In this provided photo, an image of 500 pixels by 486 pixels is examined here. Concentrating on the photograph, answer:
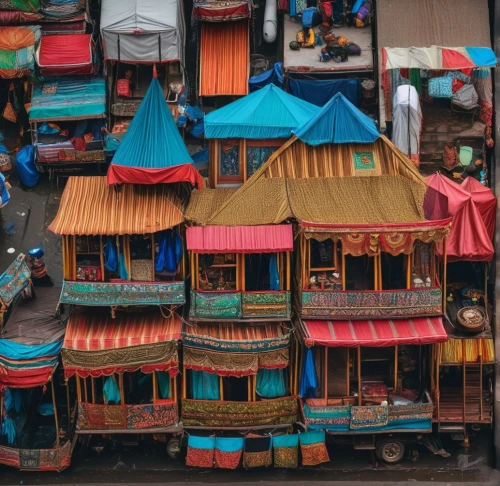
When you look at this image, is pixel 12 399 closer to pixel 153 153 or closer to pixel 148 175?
pixel 148 175

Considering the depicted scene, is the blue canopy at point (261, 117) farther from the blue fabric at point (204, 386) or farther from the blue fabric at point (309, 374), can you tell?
the blue fabric at point (204, 386)

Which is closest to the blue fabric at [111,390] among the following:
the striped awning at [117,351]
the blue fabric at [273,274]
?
the striped awning at [117,351]

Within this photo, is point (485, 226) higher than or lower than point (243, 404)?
higher

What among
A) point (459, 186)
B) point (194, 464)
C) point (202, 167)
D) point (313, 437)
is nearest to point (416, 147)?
point (459, 186)

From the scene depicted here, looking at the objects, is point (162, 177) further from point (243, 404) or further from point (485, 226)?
point (485, 226)

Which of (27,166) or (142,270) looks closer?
(142,270)

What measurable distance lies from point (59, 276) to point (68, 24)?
29.7 ft

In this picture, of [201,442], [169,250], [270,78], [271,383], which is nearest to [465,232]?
[271,383]

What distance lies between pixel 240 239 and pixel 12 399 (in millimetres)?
7693

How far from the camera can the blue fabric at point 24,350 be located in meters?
30.8

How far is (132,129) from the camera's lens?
106 feet

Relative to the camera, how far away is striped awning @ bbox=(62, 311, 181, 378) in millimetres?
30844

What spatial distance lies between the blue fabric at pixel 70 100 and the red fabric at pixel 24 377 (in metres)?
9.71

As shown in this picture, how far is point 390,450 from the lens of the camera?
3203 cm
